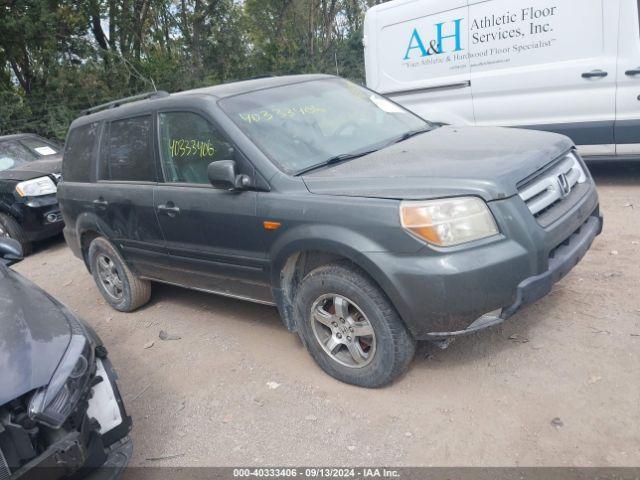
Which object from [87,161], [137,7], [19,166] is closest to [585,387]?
[87,161]

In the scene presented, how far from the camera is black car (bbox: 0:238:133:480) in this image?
7.56 feet

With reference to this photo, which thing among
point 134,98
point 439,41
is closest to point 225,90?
point 134,98

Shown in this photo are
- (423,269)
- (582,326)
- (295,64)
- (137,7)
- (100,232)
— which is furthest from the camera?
(295,64)

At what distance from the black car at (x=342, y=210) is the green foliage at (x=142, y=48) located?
9672 mm

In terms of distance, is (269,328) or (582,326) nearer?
(582,326)

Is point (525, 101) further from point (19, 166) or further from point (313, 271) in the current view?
point (19, 166)

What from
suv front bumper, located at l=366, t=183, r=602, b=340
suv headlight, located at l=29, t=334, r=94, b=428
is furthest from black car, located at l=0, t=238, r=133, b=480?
suv front bumper, located at l=366, t=183, r=602, b=340

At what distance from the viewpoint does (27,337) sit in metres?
2.65

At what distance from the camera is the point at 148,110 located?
4309 millimetres

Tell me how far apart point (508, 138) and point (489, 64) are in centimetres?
319

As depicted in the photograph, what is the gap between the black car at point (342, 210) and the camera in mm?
2885

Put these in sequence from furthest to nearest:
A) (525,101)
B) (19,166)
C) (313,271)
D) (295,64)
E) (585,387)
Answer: (295,64) → (19,166) → (525,101) → (313,271) → (585,387)

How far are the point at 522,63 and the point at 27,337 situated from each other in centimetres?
548

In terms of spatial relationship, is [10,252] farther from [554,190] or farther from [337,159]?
[554,190]
